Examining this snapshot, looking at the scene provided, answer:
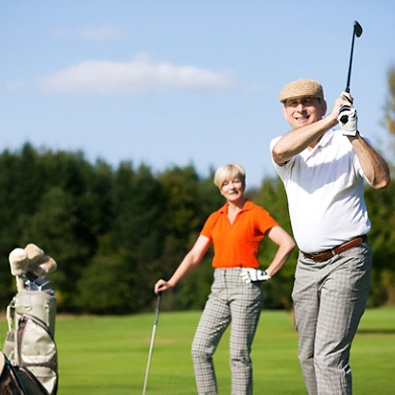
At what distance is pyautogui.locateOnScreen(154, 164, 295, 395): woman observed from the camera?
7988mm

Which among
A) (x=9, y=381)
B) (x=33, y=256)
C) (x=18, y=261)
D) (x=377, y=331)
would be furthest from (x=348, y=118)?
(x=377, y=331)

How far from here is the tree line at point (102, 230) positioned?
51500mm

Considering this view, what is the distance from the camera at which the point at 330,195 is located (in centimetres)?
590

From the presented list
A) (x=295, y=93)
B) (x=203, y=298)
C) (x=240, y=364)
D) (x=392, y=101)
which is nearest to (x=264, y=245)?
(x=203, y=298)

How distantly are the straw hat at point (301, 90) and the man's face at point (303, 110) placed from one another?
0.13ft

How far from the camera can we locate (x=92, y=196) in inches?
2128

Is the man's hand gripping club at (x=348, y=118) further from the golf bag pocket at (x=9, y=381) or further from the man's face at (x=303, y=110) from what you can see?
the golf bag pocket at (x=9, y=381)

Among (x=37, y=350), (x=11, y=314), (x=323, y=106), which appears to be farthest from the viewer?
(x=11, y=314)

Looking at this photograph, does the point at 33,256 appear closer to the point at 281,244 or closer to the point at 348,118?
the point at 281,244

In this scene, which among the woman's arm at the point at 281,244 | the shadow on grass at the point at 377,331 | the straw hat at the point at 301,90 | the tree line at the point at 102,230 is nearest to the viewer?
the straw hat at the point at 301,90

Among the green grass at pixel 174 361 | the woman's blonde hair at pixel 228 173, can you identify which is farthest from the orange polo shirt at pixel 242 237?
the green grass at pixel 174 361

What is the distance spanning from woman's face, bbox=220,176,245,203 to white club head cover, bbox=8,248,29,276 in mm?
1645

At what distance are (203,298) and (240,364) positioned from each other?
4233cm

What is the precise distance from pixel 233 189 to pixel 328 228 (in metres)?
2.43
